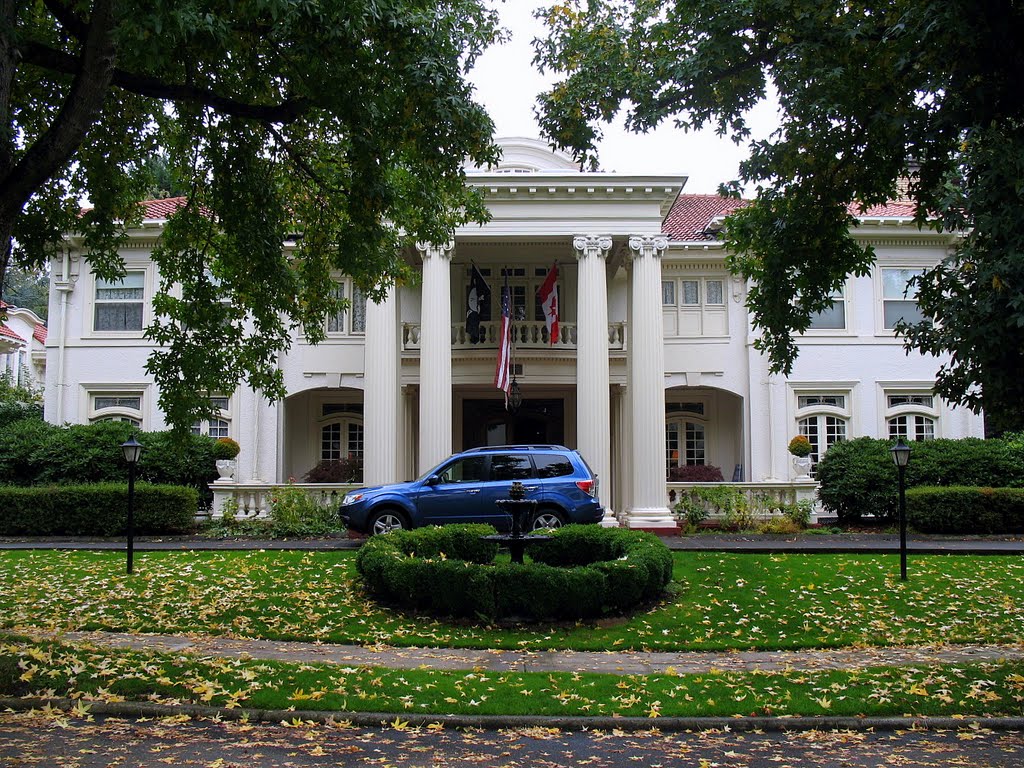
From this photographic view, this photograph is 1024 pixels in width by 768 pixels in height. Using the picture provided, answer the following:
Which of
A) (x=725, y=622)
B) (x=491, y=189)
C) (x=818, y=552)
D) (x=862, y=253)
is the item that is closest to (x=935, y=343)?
(x=862, y=253)

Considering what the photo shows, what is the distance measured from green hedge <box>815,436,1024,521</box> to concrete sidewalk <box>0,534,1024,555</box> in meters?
1.98

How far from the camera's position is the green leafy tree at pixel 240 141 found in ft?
27.3

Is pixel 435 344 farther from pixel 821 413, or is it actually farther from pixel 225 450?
pixel 821 413

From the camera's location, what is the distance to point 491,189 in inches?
836

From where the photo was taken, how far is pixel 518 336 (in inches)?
953

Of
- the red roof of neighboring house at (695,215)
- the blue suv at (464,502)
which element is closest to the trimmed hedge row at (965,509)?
the blue suv at (464,502)

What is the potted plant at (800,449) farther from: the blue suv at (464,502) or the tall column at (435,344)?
the tall column at (435,344)

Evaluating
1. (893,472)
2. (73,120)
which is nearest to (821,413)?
(893,472)

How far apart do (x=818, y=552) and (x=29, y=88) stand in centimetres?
1430

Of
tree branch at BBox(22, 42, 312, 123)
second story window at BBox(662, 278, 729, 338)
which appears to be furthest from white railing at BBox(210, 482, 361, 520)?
tree branch at BBox(22, 42, 312, 123)

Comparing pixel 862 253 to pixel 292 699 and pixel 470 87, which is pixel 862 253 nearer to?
pixel 470 87

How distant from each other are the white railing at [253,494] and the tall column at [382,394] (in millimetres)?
789

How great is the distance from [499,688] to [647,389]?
1369cm

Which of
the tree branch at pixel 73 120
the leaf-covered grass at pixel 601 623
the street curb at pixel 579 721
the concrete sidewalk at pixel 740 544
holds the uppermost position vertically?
the tree branch at pixel 73 120
